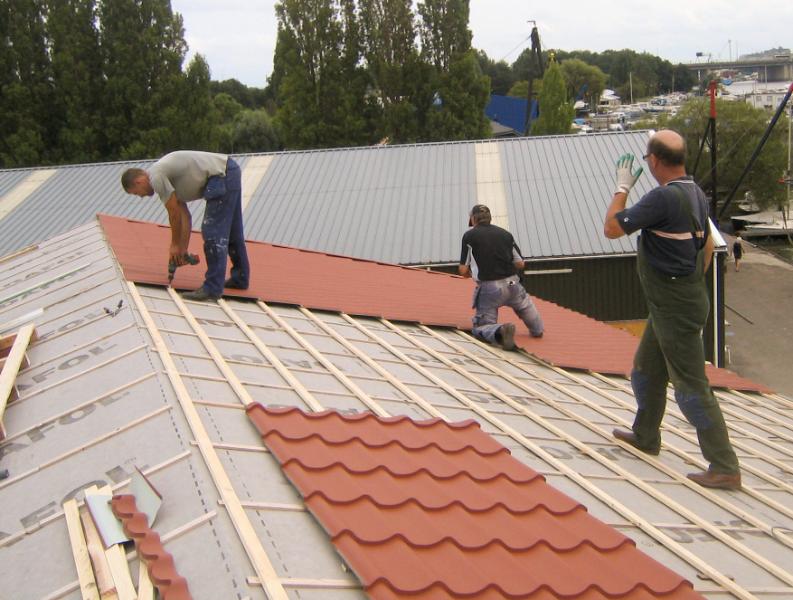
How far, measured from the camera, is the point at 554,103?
43906mm

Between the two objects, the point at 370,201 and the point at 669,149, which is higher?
the point at 669,149

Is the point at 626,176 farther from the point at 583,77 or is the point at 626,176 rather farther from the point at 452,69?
the point at 583,77

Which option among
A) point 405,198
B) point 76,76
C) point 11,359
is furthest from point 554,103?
point 11,359

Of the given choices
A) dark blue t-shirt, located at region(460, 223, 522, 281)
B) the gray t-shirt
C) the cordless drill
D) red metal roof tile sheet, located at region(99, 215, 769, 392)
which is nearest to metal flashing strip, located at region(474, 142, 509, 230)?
red metal roof tile sheet, located at region(99, 215, 769, 392)

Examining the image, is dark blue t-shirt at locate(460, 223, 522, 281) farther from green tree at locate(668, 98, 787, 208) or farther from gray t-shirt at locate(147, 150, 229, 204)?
green tree at locate(668, 98, 787, 208)

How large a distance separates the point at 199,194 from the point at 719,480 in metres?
4.62

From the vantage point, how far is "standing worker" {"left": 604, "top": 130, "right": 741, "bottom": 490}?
4.64 meters

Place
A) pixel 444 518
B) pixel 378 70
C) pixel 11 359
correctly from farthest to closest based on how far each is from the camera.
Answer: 1. pixel 378 70
2. pixel 11 359
3. pixel 444 518

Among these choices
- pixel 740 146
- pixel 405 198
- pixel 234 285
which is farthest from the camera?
pixel 740 146

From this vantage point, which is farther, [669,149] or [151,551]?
[669,149]

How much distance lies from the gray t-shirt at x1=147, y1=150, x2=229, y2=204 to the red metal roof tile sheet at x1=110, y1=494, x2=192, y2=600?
3.60m

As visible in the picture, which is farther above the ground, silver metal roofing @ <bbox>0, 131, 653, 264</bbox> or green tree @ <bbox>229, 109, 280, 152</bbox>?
green tree @ <bbox>229, 109, 280, 152</bbox>

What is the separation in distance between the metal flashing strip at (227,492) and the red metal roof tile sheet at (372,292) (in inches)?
101

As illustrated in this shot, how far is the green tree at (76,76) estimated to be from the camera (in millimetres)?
31781
